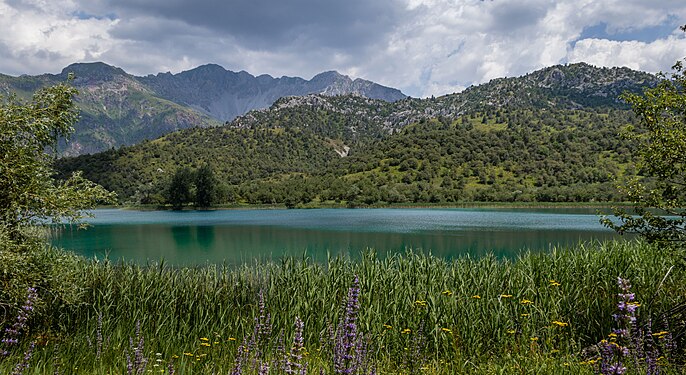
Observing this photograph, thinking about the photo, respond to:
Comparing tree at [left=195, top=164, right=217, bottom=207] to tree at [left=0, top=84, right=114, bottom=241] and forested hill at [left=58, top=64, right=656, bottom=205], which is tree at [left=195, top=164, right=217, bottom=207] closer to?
forested hill at [left=58, top=64, right=656, bottom=205]

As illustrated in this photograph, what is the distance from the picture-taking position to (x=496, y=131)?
179875 mm

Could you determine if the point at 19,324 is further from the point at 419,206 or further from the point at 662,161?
the point at 419,206

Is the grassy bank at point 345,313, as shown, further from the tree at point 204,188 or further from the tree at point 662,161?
the tree at point 204,188

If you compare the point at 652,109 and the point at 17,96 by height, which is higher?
the point at 17,96

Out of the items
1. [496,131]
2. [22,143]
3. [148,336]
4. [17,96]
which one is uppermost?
[496,131]

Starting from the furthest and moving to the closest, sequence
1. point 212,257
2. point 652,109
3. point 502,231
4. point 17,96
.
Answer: point 502,231 < point 212,257 < point 17,96 < point 652,109

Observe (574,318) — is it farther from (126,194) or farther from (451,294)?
(126,194)

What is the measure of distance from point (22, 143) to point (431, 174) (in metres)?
144

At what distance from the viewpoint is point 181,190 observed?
123250 mm

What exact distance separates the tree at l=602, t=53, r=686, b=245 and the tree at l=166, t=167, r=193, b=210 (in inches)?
4907

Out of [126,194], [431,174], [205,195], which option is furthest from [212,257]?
[126,194]

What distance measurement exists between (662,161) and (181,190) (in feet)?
416

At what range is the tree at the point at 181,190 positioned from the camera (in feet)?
404

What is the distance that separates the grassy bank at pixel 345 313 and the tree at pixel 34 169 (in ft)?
3.60
